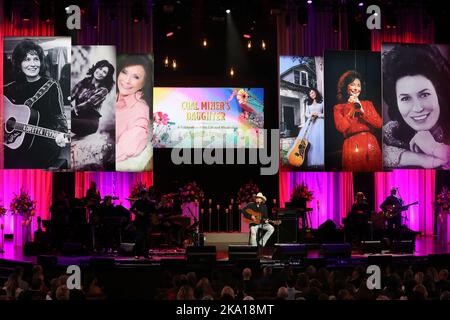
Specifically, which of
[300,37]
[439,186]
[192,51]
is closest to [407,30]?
[300,37]

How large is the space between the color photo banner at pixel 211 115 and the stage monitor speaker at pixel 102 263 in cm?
521

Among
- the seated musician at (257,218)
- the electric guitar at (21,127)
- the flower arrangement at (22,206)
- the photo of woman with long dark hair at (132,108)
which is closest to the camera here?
the seated musician at (257,218)

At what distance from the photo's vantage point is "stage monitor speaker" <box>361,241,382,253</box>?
14.2 m

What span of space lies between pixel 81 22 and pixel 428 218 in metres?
9.63

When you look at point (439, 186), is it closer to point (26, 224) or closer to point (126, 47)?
point (126, 47)

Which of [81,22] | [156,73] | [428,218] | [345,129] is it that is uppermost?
[81,22]

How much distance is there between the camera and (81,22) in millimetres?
17250

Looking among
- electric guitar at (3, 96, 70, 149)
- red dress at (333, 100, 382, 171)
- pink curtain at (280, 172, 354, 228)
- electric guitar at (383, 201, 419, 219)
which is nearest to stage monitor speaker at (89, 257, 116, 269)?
electric guitar at (3, 96, 70, 149)

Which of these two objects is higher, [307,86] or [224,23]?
[224,23]

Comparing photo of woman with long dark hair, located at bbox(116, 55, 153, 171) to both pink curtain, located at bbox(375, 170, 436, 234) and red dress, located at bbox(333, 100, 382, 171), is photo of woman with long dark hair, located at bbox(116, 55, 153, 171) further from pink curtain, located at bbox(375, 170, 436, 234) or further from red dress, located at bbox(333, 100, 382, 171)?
pink curtain, located at bbox(375, 170, 436, 234)

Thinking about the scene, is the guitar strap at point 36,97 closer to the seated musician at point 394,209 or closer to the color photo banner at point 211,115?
the color photo banner at point 211,115

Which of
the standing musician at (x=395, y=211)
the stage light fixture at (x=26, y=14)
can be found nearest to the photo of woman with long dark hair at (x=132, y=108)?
the stage light fixture at (x=26, y=14)

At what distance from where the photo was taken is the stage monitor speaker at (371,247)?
1423cm
